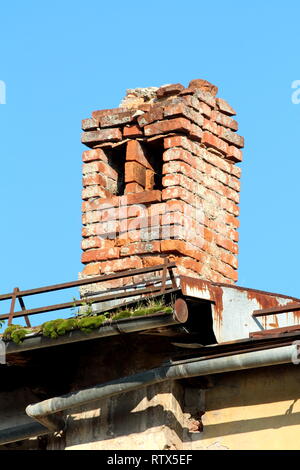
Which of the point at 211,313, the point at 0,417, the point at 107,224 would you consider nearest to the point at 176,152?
the point at 107,224

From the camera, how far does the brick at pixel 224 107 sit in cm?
1470

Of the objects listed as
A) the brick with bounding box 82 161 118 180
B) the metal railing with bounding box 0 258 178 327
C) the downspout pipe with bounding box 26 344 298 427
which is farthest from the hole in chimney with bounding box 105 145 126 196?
the downspout pipe with bounding box 26 344 298 427

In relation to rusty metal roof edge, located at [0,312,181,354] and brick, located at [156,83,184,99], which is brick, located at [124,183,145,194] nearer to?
brick, located at [156,83,184,99]

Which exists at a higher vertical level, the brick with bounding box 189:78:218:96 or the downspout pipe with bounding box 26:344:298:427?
the brick with bounding box 189:78:218:96

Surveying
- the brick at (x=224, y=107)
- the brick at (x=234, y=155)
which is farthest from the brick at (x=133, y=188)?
the brick at (x=224, y=107)

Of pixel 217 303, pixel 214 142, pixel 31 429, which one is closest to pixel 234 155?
pixel 214 142

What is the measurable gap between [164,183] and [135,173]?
512mm

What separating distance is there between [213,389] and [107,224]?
7.55ft

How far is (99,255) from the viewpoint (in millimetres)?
14047

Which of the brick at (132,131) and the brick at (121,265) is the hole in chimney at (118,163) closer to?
the brick at (132,131)

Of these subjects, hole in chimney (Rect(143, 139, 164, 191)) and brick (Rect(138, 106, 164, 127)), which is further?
hole in chimney (Rect(143, 139, 164, 191))

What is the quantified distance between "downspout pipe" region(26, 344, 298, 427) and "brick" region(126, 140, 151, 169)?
2.81 metres

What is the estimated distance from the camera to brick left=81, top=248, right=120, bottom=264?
45.9 feet

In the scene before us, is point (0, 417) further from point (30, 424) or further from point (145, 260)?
point (145, 260)
